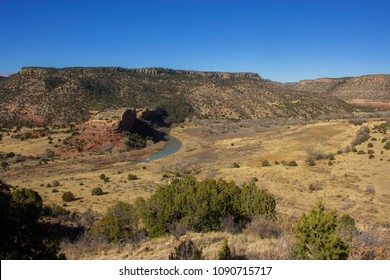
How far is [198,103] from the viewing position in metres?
101

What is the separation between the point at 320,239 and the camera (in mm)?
6344

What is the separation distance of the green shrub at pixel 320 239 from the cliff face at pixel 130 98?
2771 inches

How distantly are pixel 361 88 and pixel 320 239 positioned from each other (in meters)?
134

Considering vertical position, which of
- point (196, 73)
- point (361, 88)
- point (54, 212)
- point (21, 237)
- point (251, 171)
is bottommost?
point (54, 212)

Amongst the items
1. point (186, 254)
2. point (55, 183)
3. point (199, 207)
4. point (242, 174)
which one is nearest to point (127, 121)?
point (55, 183)

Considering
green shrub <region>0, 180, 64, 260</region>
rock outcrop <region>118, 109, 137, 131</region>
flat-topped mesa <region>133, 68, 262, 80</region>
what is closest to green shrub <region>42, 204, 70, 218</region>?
green shrub <region>0, 180, 64, 260</region>

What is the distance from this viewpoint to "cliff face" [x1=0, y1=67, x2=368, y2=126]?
76.5 m

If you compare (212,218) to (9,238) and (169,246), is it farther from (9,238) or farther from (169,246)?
(9,238)

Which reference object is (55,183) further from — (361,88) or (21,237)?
(361,88)

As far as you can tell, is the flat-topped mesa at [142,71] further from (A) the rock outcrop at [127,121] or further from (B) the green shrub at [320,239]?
(B) the green shrub at [320,239]

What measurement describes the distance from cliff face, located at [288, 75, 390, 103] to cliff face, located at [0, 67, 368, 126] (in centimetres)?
1625

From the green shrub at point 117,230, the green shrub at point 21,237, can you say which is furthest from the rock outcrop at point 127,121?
the green shrub at point 21,237

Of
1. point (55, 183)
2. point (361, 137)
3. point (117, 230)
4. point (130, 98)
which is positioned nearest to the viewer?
point (117, 230)

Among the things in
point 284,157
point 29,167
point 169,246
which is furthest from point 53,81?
point 169,246
